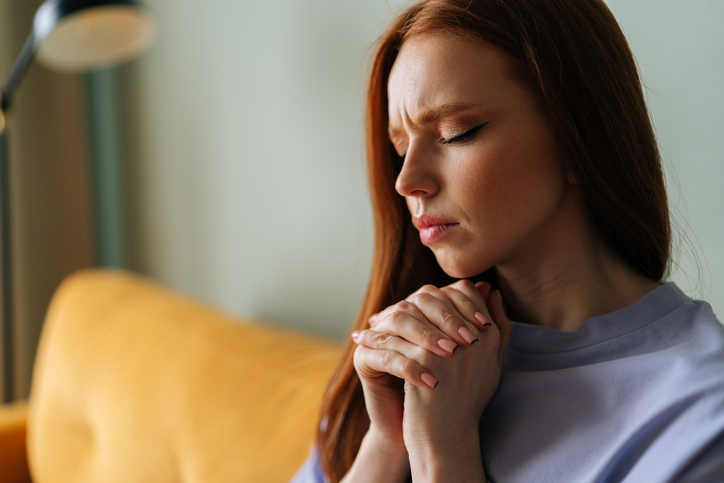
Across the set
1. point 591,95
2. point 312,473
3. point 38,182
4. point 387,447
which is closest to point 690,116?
point 591,95

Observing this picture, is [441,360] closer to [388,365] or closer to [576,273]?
[388,365]

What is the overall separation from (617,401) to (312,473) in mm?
483

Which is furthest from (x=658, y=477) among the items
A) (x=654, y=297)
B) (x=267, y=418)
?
(x=267, y=418)

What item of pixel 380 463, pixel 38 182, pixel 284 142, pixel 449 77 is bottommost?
pixel 38 182

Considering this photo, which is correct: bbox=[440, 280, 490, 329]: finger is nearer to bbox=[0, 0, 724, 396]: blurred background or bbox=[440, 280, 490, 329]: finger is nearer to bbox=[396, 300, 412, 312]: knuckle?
bbox=[396, 300, 412, 312]: knuckle

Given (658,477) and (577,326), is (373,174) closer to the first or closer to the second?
(577,326)

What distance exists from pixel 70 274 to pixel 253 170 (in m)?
1.18

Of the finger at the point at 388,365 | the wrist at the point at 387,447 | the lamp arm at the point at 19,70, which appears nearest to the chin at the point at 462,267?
the finger at the point at 388,365

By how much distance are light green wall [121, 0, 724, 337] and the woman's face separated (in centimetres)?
28

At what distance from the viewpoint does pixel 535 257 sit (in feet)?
2.38

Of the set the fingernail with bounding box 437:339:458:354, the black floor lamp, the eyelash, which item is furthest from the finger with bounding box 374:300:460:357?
the black floor lamp

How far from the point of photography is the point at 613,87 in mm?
650

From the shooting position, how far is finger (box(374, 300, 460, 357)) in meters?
0.67

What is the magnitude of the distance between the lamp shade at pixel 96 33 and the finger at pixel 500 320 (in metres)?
1.36
